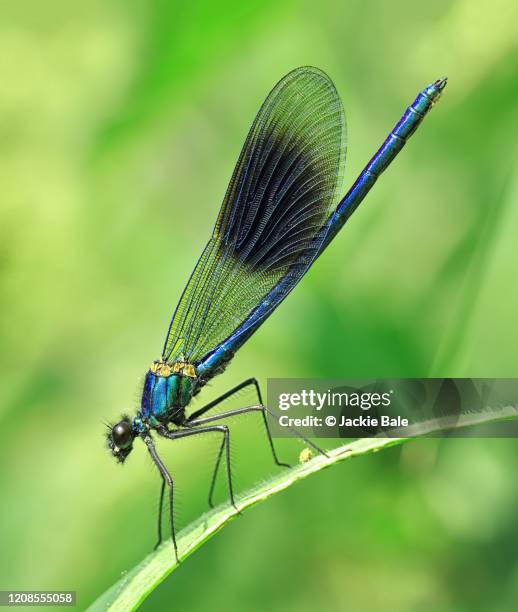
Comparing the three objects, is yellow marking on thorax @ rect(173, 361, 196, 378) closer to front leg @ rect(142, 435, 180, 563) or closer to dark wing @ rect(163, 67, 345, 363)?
dark wing @ rect(163, 67, 345, 363)

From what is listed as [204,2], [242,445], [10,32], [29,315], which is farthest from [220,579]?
[10,32]

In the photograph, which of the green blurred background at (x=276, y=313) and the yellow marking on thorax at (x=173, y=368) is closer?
the green blurred background at (x=276, y=313)

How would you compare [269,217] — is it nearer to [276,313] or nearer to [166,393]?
[276,313]

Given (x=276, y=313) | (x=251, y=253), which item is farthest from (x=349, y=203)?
(x=276, y=313)

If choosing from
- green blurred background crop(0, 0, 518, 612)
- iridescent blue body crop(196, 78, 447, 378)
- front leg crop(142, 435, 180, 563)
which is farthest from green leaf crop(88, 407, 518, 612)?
iridescent blue body crop(196, 78, 447, 378)

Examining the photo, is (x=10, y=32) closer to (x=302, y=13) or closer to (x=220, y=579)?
(x=302, y=13)

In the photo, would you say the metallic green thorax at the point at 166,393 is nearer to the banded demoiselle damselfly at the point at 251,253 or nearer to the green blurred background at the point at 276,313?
the banded demoiselle damselfly at the point at 251,253

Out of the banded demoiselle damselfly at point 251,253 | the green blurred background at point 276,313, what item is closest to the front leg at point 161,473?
the banded demoiselle damselfly at point 251,253
